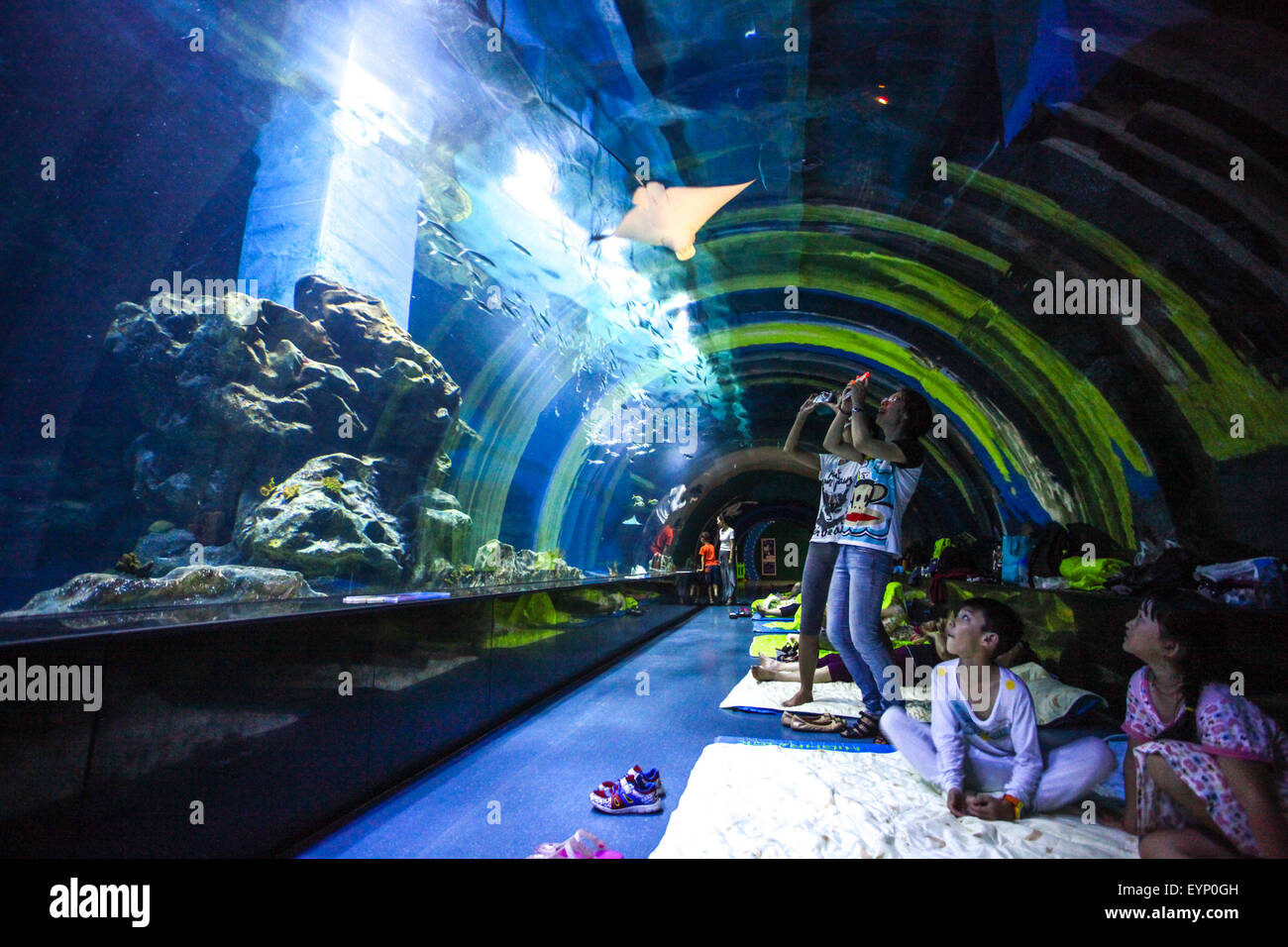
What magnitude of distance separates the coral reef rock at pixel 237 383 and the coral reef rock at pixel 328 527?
50cm

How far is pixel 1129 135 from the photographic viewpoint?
11.3 feet

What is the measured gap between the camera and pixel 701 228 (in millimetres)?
6230

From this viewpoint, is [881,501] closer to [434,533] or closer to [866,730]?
[866,730]

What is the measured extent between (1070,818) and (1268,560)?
2.29m

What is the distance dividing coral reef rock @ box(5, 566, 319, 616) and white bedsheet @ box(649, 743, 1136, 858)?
6.70 m

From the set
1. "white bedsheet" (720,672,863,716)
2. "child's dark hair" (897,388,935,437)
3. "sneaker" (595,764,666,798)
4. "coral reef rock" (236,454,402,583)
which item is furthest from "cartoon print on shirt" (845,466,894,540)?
"coral reef rock" (236,454,402,583)

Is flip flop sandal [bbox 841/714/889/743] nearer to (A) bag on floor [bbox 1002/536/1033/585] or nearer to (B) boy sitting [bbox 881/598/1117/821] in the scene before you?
(B) boy sitting [bbox 881/598/1117/821]

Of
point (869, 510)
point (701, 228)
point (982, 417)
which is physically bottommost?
point (869, 510)

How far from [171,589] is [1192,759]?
9799 mm

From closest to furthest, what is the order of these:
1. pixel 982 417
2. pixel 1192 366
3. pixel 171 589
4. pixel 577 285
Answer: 1. pixel 1192 366
2. pixel 171 589
3. pixel 982 417
4. pixel 577 285

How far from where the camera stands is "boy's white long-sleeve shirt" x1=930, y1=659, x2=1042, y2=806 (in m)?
2.28

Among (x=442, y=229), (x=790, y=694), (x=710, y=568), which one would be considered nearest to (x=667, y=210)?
(x=442, y=229)
